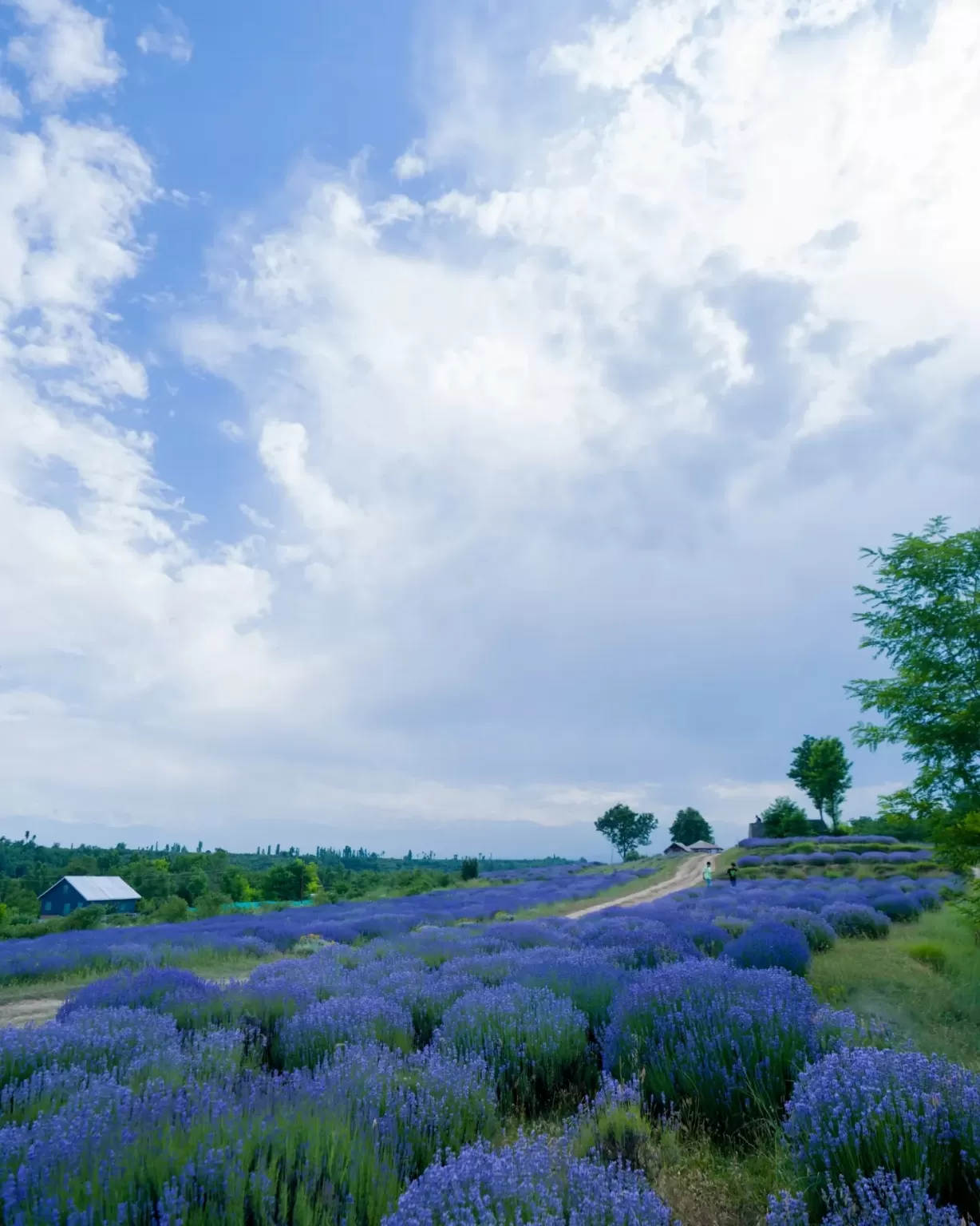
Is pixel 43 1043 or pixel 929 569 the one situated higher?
pixel 929 569

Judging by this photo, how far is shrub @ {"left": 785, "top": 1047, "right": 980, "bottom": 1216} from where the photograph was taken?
288 centimetres

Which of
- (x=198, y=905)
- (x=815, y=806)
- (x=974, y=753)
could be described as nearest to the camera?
(x=974, y=753)

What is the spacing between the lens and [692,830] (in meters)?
74.4

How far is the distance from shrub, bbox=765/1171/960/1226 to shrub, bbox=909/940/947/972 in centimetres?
925

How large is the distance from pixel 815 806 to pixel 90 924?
48280mm

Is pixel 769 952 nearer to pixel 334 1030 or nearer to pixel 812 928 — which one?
pixel 812 928

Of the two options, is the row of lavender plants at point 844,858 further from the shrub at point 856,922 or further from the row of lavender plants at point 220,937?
the shrub at point 856,922

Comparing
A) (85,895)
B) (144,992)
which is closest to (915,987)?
(144,992)

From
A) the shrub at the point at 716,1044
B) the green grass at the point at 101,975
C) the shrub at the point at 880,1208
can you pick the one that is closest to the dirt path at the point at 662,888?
the green grass at the point at 101,975

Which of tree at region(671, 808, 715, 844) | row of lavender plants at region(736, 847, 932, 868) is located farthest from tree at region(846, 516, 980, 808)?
tree at region(671, 808, 715, 844)

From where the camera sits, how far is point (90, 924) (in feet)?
70.8

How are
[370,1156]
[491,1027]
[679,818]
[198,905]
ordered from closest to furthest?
[370,1156] → [491,1027] → [198,905] → [679,818]

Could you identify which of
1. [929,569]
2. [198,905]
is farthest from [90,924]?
[929,569]

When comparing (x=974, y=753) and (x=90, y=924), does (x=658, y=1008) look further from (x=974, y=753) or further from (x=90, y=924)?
(x=90, y=924)
